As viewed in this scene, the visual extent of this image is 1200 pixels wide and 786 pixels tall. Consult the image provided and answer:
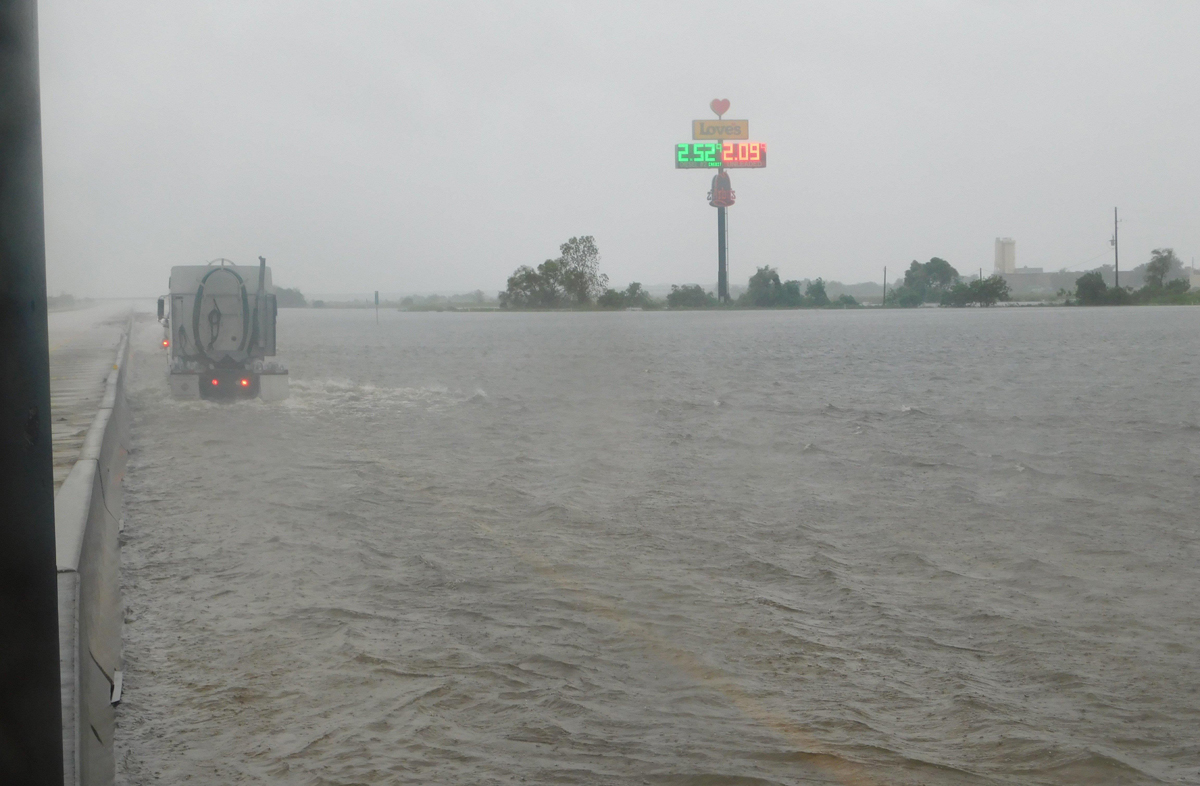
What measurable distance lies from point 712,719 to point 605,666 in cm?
105

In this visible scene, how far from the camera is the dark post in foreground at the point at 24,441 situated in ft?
7.89

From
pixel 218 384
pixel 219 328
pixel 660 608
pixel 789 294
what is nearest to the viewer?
pixel 660 608

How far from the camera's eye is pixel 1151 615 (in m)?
8.20

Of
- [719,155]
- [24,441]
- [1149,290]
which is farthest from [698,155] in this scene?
[24,441]

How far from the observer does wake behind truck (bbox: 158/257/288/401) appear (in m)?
22.8

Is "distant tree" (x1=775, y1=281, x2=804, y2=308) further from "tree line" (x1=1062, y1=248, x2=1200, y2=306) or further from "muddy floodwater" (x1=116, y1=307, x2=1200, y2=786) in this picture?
"muddy floodwater" (x1=116, y1=307, x2=1200, y2=786)

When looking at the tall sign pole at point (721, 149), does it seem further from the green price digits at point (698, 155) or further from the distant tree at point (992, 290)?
the distant tree at point (992, 290)

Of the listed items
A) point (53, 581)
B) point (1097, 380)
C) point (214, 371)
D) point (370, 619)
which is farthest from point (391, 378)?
point (53, 581)

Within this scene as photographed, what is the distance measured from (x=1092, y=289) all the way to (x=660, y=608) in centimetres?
17293

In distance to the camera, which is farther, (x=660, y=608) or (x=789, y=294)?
(x=789, y=294)

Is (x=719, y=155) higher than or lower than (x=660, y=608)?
higher

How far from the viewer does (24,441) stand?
2445 mm

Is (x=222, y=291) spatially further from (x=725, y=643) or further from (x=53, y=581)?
(x=53, y=581)

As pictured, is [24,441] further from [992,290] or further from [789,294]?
[789,294]
